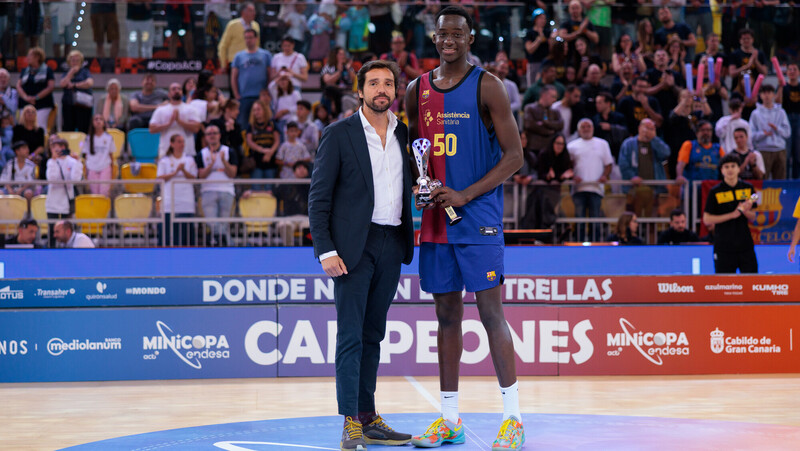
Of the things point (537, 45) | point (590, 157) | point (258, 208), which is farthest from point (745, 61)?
point (258, 208)

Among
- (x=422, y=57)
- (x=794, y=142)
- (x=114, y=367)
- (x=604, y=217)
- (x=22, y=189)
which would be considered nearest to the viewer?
(x=114, y=367)

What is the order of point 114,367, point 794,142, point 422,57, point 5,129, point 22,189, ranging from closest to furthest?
1. point 114,367
2. point 22,189
3. point 5,129
4. point 794,142
5. point 422,57

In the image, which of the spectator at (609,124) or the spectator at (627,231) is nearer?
the spectator at (627,231)

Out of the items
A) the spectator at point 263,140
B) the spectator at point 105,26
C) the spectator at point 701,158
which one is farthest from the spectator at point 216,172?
the spectator at point 701,158

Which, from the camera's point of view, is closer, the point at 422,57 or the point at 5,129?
the point at 5,129

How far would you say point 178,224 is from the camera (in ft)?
34.9

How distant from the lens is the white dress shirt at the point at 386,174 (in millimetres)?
5180

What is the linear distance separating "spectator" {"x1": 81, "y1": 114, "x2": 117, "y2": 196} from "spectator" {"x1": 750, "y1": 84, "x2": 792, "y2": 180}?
8.42 metres

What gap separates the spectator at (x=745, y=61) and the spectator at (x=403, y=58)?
4.63 m

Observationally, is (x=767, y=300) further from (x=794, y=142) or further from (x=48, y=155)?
(x=48, y=155)

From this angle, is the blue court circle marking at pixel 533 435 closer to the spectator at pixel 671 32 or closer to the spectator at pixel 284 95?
the spectator at pixel 284 95

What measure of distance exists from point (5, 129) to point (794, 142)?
10398 mm

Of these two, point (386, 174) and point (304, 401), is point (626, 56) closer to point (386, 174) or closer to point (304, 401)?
point (304, 401)

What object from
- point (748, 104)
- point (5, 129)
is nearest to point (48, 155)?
point (5, 129)
